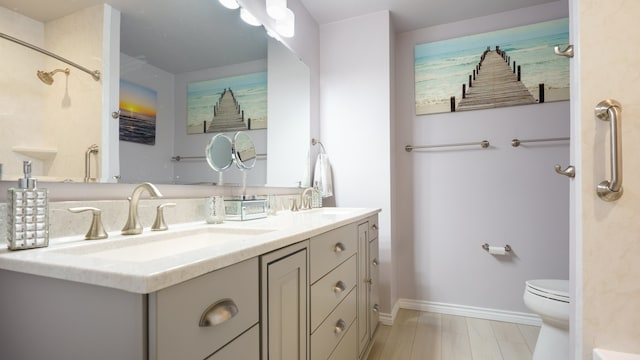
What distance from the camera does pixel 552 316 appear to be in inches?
61.4

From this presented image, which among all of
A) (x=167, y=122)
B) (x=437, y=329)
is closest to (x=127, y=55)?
(x=167, y=122)

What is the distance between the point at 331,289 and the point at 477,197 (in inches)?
68.1

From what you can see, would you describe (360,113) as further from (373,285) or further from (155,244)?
(155,244)

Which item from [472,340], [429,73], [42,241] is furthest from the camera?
[429,73]

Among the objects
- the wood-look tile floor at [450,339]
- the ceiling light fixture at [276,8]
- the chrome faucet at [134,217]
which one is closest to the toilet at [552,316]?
the wood-look tile floor at [450,339]

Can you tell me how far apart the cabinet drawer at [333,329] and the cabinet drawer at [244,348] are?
14.6 inches

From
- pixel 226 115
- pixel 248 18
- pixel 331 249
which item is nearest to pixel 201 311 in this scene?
pixel 331 249

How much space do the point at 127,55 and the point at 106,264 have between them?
0.84 m

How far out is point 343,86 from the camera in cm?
252

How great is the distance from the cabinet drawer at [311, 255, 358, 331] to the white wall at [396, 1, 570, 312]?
112cm

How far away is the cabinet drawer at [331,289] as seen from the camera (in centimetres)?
109

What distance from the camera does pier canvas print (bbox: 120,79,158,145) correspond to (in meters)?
1.07

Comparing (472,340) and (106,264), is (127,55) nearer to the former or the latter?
(106,264)

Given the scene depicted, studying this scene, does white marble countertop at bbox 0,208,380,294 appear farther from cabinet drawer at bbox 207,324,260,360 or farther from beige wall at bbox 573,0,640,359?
beige wall at bbox 573,0,640,359
